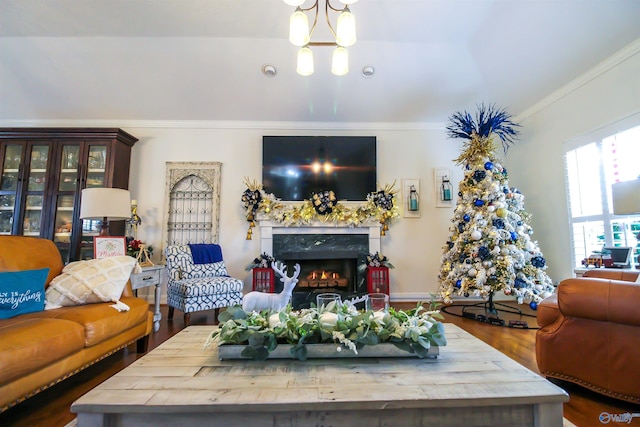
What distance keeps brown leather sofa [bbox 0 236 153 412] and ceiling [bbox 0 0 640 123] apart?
2550 millimetres

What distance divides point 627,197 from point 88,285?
367 cm

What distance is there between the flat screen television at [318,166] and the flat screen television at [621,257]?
8.38 feet

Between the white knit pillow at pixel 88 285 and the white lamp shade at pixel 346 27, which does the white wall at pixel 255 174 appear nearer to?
the white knit pillow at pixel 88 285

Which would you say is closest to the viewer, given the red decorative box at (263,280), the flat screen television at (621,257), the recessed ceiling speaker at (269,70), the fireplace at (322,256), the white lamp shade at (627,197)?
the white lamp shade at (627,197)

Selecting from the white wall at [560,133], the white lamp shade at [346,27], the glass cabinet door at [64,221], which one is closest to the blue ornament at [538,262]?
the white wall at [560,133]

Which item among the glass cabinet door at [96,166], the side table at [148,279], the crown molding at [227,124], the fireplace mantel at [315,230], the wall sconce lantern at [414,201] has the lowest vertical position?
the side table at [148,279]

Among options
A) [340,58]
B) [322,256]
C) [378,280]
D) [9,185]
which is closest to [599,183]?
[378,280]

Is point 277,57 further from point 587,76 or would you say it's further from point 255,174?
point 587,76

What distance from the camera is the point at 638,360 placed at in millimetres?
1481

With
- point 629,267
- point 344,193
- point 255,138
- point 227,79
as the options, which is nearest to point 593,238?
point 629,267

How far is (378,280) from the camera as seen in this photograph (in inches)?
153

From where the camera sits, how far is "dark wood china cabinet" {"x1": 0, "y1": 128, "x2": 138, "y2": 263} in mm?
3754

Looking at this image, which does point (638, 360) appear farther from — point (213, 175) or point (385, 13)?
point (213, 175)

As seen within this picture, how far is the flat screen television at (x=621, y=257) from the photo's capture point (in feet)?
8.04
